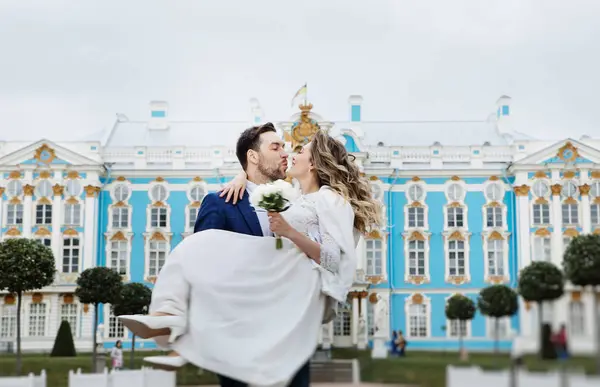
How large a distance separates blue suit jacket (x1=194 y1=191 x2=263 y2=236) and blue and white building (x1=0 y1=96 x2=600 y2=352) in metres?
17.7

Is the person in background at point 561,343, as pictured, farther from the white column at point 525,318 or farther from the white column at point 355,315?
the white column at point 355,315

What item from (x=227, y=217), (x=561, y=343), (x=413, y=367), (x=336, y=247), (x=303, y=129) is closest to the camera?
(x=336, y=247)

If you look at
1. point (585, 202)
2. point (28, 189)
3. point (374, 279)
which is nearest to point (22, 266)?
point (28, 189)

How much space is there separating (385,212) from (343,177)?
18.8 m

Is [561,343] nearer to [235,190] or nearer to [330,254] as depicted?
[330,254]

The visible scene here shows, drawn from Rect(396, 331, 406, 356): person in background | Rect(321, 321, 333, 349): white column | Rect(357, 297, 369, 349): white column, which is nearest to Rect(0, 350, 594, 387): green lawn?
Rect(396, 331, 406, 356): person in background

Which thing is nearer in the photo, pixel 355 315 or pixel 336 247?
pixel 336 247

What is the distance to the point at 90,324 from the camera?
21875 mm

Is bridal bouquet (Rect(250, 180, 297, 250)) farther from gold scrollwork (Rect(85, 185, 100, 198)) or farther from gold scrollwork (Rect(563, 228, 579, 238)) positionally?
gold scrollwork (Rect(85, 185, 100, 198))

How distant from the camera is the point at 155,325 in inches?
124

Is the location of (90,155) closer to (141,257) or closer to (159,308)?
(141,257)

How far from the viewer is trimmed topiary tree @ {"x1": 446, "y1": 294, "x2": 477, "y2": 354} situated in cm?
1939

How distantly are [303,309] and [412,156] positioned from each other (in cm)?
2048

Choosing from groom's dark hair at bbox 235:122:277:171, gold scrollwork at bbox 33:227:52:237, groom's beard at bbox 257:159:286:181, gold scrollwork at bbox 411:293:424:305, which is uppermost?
gold scrollwork at bbox 33:227:52:237
